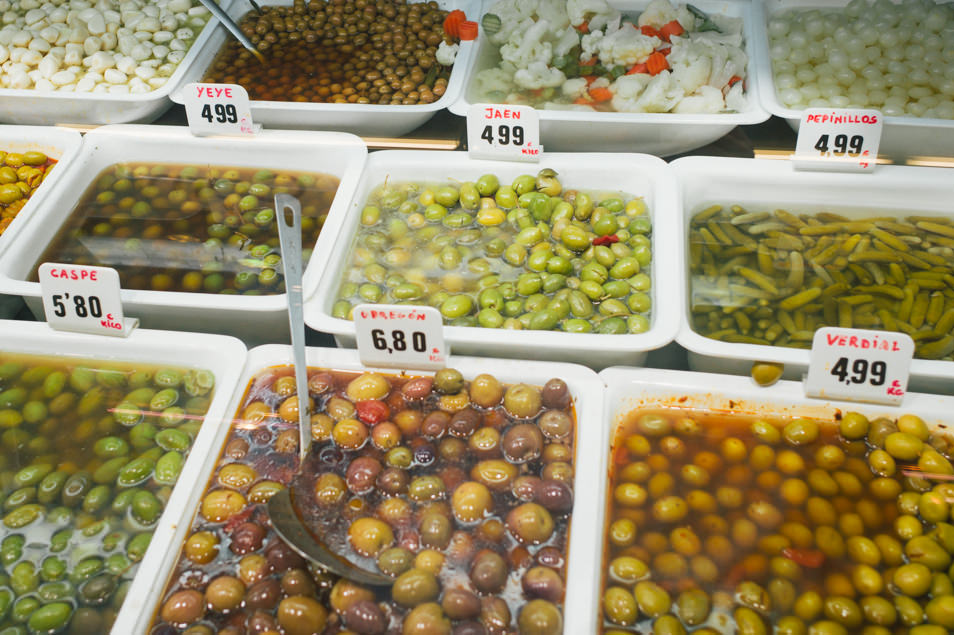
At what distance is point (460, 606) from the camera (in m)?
1.40

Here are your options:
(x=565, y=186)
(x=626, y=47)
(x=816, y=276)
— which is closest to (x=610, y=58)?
(x=626, y=47)

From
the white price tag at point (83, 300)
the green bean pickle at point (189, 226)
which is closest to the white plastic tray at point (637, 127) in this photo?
the green bean pickle at point (189, 226)

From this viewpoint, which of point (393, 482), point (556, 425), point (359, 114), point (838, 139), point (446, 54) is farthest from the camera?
point (446, 54)

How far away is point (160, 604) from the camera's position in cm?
149

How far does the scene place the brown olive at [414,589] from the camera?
1429 mm

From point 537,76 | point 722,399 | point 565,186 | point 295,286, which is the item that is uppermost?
point 537,76

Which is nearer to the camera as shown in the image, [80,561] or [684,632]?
[684,632]

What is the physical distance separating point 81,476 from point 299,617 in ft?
2.22

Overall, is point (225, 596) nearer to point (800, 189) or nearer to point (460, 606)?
point (460, 606)

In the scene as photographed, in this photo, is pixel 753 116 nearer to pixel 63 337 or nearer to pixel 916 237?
pixel 916 237

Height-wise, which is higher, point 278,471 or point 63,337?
point 63,337

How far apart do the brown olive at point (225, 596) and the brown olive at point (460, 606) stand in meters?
0.40

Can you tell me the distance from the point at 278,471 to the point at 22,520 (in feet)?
1.81

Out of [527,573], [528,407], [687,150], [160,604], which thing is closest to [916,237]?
[687,150]
